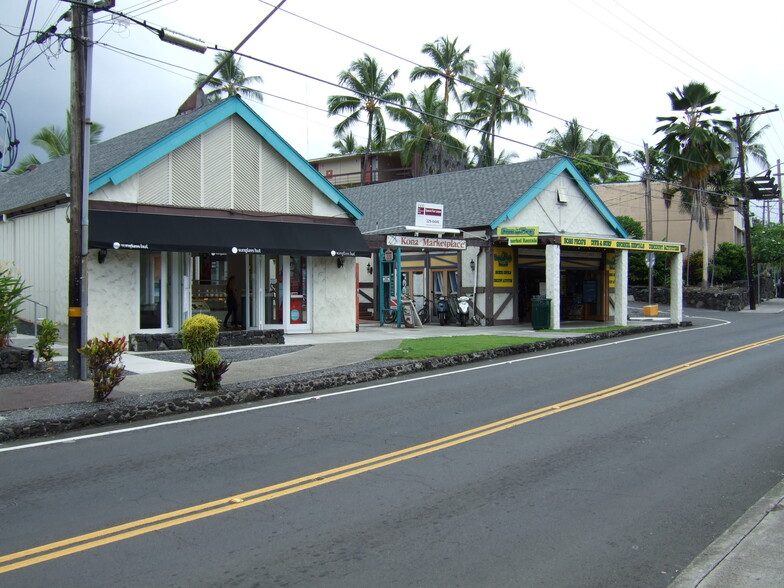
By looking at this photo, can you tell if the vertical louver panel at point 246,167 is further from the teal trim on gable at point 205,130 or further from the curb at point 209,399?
the curb at point 209,399

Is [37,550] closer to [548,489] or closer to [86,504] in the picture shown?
[86,504]

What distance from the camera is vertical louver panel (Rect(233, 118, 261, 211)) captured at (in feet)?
64.7

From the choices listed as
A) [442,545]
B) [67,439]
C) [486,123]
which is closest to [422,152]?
[486,123]

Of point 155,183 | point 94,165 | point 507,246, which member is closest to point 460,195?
point 507,246

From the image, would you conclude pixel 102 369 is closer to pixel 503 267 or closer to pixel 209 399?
pixel 209 399

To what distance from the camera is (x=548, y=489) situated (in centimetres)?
645

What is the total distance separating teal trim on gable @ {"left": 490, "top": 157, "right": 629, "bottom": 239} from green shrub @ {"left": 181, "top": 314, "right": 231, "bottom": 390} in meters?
17.1

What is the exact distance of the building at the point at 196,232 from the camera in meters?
17.5

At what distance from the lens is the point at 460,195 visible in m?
30.8

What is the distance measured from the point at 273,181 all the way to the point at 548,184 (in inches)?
527

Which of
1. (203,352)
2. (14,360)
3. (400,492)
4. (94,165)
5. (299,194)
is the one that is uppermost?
(94,165)

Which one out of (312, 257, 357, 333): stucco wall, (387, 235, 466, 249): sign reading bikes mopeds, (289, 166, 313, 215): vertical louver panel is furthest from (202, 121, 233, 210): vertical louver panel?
(387, 235, 466, 249): sign reading bikes mopeds

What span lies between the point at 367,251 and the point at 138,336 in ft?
25.0

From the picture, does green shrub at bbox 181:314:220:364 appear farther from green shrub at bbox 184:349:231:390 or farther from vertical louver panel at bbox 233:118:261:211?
vertical louver panel at bbox 233:118:261:211
